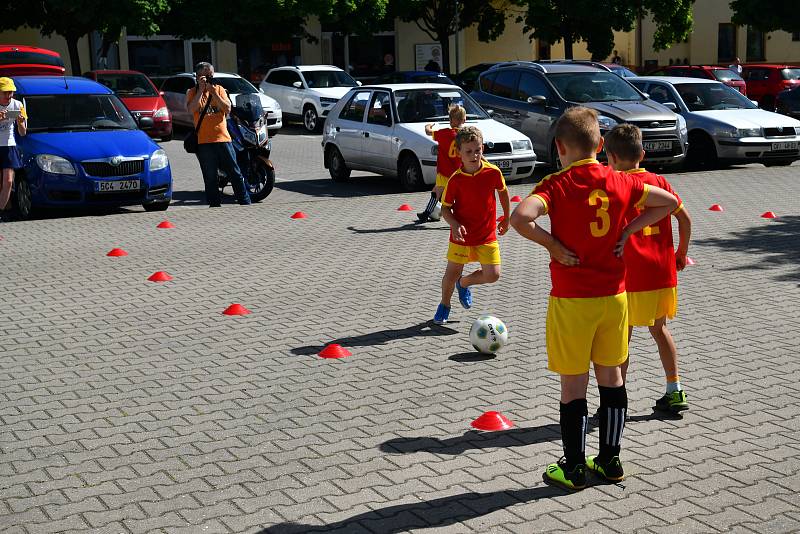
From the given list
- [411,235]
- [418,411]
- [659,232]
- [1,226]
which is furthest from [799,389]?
[1,226]

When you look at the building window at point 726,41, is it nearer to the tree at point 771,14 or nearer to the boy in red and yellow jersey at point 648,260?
the tree at point 771,14

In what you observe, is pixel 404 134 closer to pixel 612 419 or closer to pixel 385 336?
pixel 385 336

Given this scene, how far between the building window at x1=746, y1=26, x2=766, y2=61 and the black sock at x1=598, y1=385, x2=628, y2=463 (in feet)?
176

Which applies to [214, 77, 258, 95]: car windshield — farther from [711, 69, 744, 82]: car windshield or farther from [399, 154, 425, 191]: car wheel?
[711, 69, 744, 82]: car windshield

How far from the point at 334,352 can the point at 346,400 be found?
3.52ft

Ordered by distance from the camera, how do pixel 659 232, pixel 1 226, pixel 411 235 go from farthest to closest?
1. pixel 1 226
2. pixel 411 235
3. pixel 659 232

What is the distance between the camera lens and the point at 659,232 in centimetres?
611

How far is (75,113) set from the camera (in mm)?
15406

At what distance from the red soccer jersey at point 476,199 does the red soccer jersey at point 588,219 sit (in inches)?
122

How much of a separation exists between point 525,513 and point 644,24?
176 feet

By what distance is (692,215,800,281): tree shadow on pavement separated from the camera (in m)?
10.8

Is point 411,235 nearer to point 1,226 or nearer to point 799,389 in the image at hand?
point 1,226

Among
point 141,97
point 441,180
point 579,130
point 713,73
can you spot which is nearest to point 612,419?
point 579,130

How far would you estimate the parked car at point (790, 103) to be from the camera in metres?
31.0
